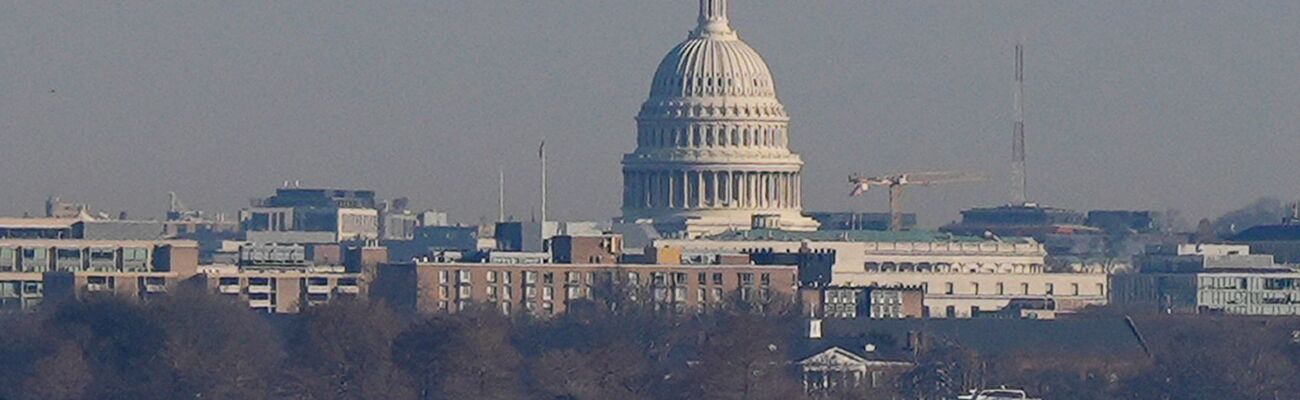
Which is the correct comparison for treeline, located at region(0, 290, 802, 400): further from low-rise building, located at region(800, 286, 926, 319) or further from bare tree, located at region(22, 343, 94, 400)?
low-rise building, located at region(800, 286, 926, 319)

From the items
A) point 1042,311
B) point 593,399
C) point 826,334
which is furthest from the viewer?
point 1042,311

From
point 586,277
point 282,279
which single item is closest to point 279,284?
point 282,279

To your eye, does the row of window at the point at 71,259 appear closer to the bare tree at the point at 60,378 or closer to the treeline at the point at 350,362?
the treeline at the point at 350,362

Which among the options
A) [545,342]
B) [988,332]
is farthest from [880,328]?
[545,342]

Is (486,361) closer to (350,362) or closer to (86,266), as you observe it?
(350,362)

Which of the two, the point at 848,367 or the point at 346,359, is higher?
the point at 346,359

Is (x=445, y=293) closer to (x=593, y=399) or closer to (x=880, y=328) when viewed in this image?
(x=880, y=328)

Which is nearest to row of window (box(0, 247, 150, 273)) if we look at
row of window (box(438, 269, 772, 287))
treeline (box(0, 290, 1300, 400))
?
row of window (box(438, 269, 772, 287))

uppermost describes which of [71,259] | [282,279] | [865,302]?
[71,259]
